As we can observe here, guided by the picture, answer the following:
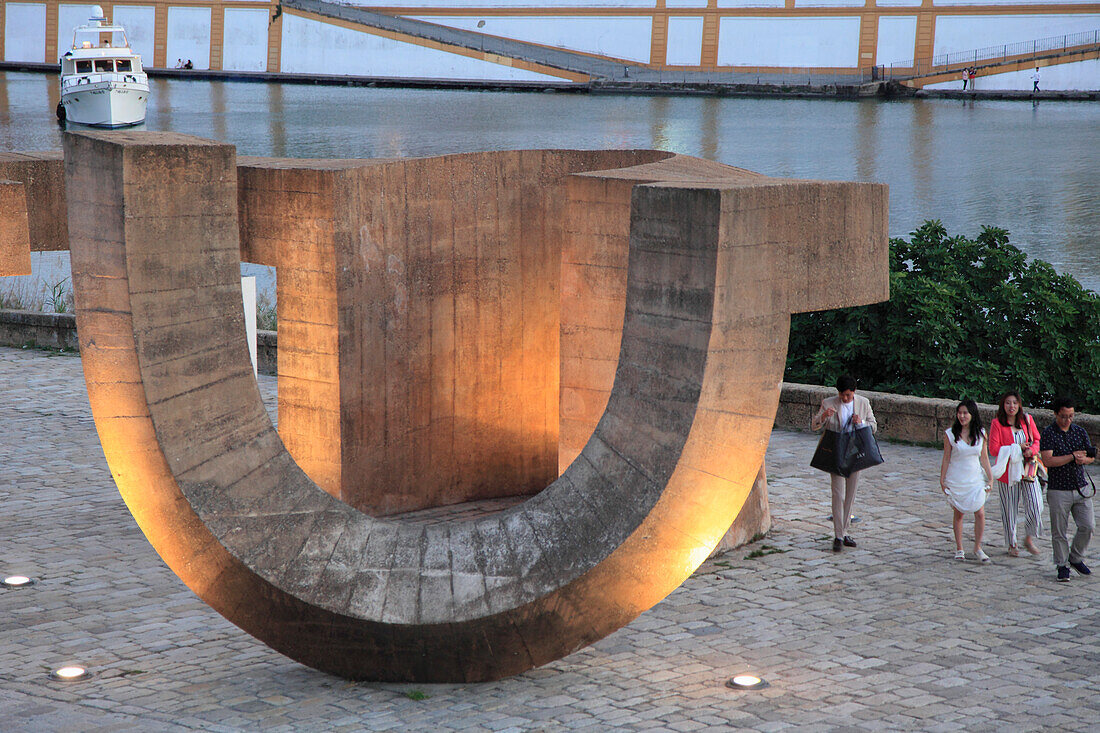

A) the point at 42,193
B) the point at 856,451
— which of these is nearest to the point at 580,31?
the point at 856,451

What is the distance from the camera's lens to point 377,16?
59.1 m

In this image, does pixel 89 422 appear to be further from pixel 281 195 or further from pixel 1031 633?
pixel 1031 633

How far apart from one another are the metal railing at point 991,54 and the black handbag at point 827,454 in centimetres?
5112

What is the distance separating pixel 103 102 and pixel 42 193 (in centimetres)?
3769

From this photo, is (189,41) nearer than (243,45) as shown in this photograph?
No

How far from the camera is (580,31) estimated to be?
5841 cm

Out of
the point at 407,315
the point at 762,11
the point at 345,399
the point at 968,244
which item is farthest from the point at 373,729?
the point at 762,11

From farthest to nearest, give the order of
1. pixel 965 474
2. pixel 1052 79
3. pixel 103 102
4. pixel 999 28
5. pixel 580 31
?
pixel 580 31
pixel 1052 79
pixel 999 28
pixel 103 102
pixel 965 474

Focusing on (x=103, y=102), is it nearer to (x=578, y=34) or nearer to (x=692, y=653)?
(x=578, y=34)

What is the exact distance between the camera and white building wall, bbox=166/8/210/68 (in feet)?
202

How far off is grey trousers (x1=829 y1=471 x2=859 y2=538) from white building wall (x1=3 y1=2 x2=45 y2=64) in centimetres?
6119

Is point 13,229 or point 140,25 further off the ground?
point 140,25

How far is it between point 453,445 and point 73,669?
305cm

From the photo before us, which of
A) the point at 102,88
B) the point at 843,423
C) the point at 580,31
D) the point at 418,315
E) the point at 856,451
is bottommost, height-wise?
the point at 856,451
